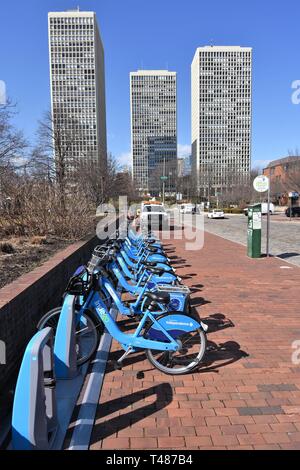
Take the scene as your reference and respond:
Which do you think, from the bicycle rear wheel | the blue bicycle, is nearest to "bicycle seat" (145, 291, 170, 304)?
the blue bicycle

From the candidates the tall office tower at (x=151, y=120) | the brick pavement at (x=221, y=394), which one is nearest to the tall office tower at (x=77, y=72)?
the brick pavement at (x=221, y=394)

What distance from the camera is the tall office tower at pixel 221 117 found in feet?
276

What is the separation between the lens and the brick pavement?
3094 mm

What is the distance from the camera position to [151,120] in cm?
10875

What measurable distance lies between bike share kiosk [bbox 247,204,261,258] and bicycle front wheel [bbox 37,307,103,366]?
796cm

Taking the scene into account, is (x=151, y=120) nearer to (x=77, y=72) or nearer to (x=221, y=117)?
(x=221, y=117)

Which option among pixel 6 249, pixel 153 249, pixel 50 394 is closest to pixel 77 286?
pixel 50 394

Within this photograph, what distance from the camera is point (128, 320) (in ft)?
19.8

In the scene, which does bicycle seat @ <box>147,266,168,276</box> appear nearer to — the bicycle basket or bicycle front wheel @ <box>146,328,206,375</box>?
bicycle front wheel @ <box>146,328,206,375</box>

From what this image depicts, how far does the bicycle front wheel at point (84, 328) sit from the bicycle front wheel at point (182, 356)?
0.65 meters

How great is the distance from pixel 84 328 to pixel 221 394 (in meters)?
1.64
